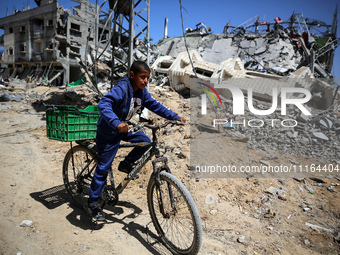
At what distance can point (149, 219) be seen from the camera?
297 cm

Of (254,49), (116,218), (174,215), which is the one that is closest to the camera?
(174,215)

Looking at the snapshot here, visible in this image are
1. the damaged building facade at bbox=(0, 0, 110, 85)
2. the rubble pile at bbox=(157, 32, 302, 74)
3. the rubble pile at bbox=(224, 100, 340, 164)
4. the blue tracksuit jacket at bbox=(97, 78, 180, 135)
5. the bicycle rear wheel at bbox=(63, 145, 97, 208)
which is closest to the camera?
the blue tracksuit jacket at bbox=(97, 78, 180, 135)

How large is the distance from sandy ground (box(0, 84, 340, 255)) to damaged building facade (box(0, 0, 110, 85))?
23426 millimetres

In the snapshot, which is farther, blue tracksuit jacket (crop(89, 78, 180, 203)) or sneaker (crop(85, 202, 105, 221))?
sneaker (crop(85, 202, 105, 221))

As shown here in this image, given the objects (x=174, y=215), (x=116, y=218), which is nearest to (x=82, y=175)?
(x=116, y=218)

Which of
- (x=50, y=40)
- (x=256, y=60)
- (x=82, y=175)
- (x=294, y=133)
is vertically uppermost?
(x=50, y=40)

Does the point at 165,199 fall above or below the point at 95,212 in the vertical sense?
above

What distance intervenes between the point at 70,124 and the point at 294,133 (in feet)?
20.7

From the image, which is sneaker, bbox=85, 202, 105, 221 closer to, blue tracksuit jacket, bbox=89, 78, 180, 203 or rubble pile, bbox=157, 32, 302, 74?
blue tracksuit jacket, bbox=89, 78, 180, 203

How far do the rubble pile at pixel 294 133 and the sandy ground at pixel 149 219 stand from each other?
4.16ft

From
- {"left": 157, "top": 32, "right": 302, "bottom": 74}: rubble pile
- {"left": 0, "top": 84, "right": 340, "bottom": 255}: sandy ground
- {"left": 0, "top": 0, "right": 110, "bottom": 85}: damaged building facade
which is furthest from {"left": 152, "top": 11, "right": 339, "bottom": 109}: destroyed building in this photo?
{"left": 0, "top": 0, "right": 110, "bottom": 85}: damaged building facade

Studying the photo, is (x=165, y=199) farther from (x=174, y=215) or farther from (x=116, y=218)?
(x=116, y=218)

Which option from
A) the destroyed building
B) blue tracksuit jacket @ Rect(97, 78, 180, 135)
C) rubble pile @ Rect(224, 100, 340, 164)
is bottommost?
rubble pile @ Rect(224, 100, 340, 164)

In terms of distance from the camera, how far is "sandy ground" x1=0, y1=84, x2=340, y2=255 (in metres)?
2.45
